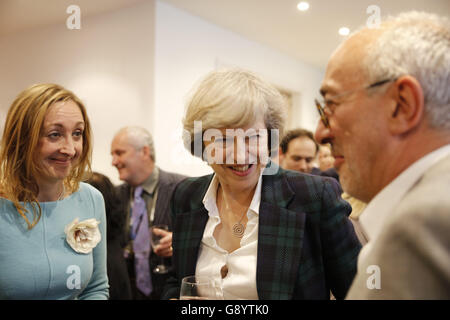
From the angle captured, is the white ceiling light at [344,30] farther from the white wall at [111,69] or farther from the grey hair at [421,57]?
the grey hair at [421,57]

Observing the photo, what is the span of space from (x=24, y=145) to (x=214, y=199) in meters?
0.68

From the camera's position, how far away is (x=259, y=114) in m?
1.21

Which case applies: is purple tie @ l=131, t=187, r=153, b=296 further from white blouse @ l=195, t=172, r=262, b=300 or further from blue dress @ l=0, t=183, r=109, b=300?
white blouse @ l=195, t=172, r=262, b=300

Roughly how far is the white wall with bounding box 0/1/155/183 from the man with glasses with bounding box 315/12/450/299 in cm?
330

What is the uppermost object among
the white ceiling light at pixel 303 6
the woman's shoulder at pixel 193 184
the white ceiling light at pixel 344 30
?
the white ceiling light at pixel 303 6

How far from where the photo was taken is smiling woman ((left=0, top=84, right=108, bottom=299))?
1.24m

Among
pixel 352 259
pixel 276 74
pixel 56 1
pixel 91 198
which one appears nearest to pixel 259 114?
pixel 352 259

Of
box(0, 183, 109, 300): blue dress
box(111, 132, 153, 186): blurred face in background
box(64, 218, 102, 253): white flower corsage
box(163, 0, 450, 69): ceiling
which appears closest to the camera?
box(0, 183, 109, 300): blue dress

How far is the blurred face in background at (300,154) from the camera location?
3.16 meters

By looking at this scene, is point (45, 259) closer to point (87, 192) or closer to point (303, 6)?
point (87, 192)

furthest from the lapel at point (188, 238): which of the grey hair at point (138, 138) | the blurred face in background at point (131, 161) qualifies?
the grey hair at point (138, 138)

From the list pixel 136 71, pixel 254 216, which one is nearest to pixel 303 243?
pixel 254 216

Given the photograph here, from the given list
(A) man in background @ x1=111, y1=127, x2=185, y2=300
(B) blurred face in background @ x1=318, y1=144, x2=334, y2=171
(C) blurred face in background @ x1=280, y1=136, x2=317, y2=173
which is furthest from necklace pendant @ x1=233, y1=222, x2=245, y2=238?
(B) blurred face in background @ x1=318, y1=144, x2=334, y2=171

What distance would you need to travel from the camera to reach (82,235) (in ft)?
4.53
